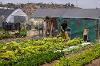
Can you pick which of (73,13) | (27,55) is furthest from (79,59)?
(73,13)

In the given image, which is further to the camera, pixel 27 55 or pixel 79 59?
pixel 27 55

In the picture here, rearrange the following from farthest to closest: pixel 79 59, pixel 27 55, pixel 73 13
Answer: pixel 73 13 → pixel 27 55 → pixel 79 59

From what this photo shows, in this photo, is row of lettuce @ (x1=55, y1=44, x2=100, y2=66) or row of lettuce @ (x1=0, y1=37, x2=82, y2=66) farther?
row of lettuce @ (x1=0, y1=37, x2=82, y2=66)

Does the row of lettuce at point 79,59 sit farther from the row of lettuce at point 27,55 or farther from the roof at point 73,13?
the roof at point 73,13

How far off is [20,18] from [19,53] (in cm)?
2904

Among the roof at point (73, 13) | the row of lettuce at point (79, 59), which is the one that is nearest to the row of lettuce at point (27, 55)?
the row of lettuce at point (79, 59)

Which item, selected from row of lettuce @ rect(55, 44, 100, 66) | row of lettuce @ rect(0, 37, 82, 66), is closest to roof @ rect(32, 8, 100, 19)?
row of lettuce @ rect(0, 37, 82, 66)

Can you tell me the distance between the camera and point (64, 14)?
33.9 metres

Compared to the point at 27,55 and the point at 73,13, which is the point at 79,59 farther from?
the point at 73,13

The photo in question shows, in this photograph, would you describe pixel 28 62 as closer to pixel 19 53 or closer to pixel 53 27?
pixel 19 53

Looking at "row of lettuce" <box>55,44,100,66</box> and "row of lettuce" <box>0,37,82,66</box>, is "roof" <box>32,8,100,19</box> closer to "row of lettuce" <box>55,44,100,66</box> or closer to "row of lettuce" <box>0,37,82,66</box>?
"row of lettuce" <box>0,37,82,66</box>

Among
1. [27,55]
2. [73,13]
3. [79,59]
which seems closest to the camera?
[79,59]

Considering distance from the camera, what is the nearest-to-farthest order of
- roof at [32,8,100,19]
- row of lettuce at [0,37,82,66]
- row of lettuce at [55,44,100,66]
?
row of lettuce at [55,44,100,66] → row of lettuce at [0,37,82,66] → roof at [32,8,100,19]

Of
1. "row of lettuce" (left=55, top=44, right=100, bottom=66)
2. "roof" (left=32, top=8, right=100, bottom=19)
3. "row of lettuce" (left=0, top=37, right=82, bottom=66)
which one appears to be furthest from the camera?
"roof" (left=32, top=8, right=100, bottom=19)
